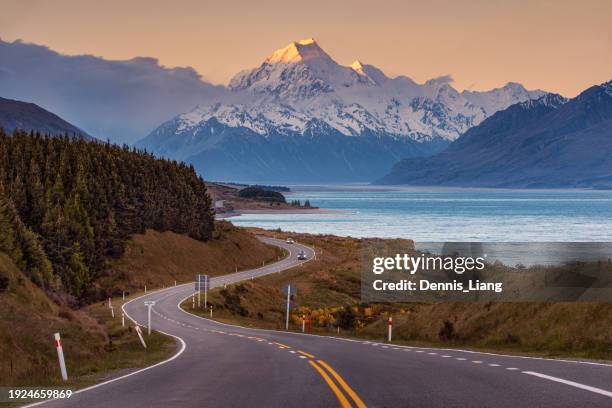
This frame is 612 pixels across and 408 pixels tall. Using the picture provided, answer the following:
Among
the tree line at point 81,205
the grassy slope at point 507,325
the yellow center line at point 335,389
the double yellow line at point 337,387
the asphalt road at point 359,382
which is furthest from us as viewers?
the tree line at point 81,205

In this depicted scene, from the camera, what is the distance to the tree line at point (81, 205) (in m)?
73.7

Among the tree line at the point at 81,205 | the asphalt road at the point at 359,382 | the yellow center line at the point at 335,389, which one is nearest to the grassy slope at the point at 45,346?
the asphalt road at the point at 359,382

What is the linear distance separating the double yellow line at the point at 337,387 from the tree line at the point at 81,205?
3352 cm

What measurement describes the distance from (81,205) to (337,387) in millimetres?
83624

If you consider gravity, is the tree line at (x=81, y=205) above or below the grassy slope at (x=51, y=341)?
above

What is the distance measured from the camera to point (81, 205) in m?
97.0

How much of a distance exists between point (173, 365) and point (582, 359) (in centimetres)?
1196

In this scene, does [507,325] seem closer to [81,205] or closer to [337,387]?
[337,387]

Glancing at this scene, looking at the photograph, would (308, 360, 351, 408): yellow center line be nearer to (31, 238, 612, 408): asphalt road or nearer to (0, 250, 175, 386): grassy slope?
(31, 238, 612, 408): asphalt road

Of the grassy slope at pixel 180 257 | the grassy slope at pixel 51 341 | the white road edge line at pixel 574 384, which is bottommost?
the grassy slope at pixel 180 257

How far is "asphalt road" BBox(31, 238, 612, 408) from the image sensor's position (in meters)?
15.6

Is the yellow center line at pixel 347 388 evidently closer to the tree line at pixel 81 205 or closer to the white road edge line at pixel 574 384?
the white road edge line at pixel 574 384

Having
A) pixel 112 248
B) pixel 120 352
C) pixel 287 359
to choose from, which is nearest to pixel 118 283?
pixel 112 248

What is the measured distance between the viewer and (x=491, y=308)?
3591cm
